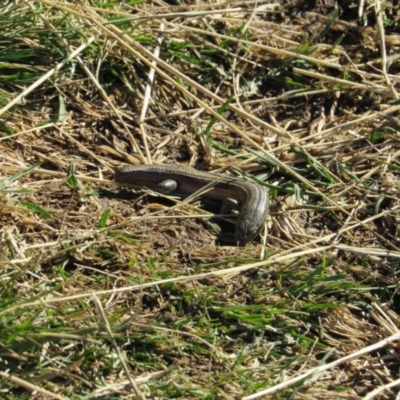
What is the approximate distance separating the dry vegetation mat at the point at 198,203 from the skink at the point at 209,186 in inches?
4.1

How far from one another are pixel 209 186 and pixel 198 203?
0.16m

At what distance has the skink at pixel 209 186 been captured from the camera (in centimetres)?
623

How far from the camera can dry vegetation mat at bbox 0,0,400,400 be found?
501cm

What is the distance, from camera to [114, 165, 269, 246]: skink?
20.4ft

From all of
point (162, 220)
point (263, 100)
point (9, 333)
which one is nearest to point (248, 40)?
point (263, 100)

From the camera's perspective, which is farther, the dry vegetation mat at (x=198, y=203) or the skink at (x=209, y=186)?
the skink at (x=209, y=186)

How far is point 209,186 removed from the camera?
6.50 meters

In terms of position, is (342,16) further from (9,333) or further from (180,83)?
(9,333)

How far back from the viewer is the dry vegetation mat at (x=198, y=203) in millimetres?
5012

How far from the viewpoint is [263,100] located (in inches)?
288

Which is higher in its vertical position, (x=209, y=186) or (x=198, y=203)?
(x=209, y=186)

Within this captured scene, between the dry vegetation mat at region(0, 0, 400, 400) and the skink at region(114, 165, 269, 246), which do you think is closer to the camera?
the dry vegetation mat at region(0, 0, 400, 400)

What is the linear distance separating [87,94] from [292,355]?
9.10 ft

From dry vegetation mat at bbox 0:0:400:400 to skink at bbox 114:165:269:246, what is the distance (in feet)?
0.34
